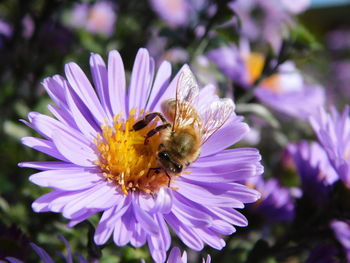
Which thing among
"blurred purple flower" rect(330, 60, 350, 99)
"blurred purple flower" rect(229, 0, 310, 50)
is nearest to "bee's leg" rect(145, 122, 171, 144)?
"blurred purple flower" rect(229, 0, 310, 50)

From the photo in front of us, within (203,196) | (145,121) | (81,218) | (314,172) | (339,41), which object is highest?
(81,218)

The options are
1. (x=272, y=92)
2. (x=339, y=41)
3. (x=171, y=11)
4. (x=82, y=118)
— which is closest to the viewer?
(x=82, y=118)

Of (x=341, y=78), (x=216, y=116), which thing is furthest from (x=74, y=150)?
(x=341, y=78)

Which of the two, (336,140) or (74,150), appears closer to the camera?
(74,150)

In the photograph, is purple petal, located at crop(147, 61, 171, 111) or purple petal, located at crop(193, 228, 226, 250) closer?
purple petal, located at crop(193, 228, 226, 250)

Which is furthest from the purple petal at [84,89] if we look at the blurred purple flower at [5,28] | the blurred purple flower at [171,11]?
the blurred purple flower at [171,11]

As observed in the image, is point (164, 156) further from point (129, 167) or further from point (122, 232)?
point (122, 232)

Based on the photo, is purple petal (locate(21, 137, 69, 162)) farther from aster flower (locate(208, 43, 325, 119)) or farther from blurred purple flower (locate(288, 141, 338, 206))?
aster flower (locate(208, 43, 325, 119))

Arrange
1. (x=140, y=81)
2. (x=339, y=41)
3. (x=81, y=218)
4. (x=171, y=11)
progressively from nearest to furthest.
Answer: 1. (x=81, y=218)
2. (x=140, y=81)
3. (x=171, y=11)
4. (x=339, y=41)
